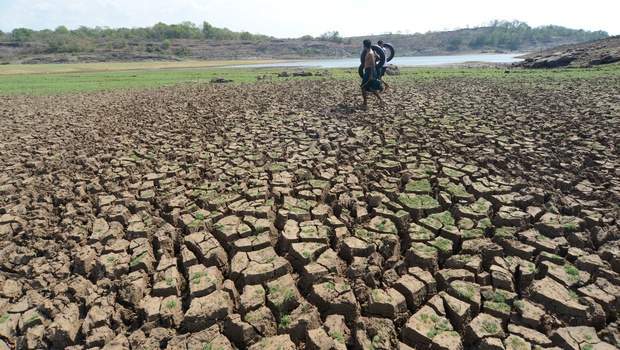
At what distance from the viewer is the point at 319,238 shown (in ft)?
13.6

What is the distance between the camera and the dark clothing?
1059 centimetres

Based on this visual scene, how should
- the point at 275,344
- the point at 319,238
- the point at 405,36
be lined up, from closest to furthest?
the point at 275,344 → the point at 319,238 → the point at 405,36

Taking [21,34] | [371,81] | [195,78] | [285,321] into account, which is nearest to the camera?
[285,321]

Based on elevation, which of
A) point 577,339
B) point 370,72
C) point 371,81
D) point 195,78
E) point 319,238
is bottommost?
point 577,339

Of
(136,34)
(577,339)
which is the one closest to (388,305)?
(577,339)

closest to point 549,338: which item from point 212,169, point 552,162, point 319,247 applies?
point 319,247

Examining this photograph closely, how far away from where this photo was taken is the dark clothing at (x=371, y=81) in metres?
10.6

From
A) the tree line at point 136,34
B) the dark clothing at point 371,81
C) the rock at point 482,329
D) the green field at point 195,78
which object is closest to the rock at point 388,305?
the rock at point 482,329

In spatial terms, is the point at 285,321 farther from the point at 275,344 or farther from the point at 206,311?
the point at 206,311

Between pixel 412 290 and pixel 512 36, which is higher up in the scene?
pixel 512 36

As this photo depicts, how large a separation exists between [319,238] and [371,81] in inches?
297

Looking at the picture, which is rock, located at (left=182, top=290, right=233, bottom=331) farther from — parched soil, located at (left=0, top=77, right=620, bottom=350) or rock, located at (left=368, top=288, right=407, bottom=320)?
rock, located at (left=368, top=288, right=407, bottom=320)

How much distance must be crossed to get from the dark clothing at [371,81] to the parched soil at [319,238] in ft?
7.56

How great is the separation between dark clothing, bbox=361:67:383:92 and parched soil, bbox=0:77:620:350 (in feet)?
7.56
